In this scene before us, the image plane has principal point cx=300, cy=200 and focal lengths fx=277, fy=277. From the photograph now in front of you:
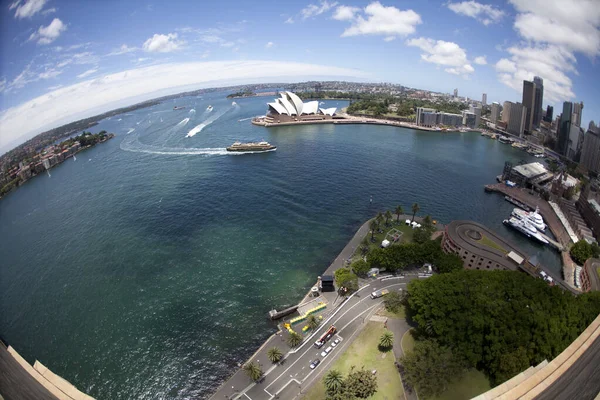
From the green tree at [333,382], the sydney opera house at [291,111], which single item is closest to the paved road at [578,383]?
the green tree at [333,382]

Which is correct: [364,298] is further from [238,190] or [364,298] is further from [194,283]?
[238,190]

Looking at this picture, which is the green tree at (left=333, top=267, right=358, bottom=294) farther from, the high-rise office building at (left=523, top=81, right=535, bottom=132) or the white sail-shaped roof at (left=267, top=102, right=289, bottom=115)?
the high-rise office building at (left=523, top=81, right=535, bottom=132)

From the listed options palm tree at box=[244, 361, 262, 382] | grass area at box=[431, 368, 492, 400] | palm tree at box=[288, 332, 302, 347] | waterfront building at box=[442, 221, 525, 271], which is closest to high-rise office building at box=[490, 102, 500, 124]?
waterfront building at box=[442, 221, 525, 271]

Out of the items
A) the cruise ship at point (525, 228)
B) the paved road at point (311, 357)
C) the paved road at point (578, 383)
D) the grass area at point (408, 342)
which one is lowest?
the cruise ship at point (525, 228)

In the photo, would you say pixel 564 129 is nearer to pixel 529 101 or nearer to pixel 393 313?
pixel 529 101

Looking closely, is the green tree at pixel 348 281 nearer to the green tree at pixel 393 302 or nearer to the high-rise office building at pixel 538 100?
the green tree at pixel 393 302

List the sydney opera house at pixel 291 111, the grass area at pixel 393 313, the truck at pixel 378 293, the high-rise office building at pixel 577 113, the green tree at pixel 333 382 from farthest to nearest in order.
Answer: the sydney opera house at pixel 291 111 < the high-rise office building at pixel 577 113 < the truck at pixel 378 293 < the grass area at pixel 393 313 < the green tree at pixel 333 382

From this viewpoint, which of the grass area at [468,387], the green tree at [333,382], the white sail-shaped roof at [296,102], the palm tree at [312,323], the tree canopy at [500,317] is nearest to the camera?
the green tree at [333,382]

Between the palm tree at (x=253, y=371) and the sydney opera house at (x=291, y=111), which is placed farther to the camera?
the sydney opera house at (x=291, y=111)
